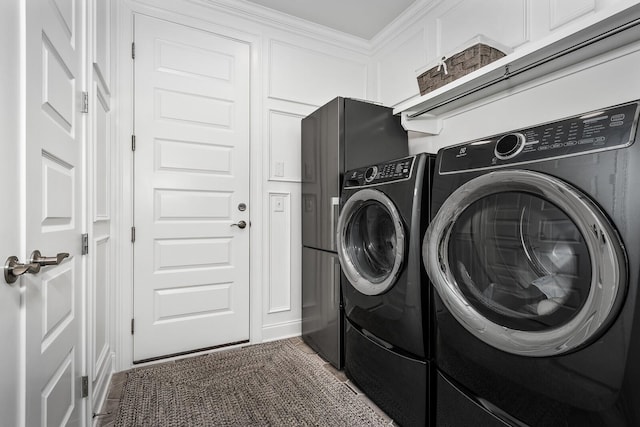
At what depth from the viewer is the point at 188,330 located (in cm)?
221

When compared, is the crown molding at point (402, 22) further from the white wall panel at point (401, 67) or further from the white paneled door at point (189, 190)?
the white paneled door at point (189, 190)

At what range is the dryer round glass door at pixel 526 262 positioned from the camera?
800mm

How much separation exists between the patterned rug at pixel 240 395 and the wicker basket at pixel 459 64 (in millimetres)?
1824

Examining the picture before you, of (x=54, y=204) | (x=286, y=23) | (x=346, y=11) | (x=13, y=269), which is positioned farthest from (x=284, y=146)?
(x=13, y=269)

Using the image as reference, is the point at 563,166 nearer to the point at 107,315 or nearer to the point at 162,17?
the point at 107,315

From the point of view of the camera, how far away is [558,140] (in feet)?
3.00

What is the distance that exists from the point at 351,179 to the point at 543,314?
113cm

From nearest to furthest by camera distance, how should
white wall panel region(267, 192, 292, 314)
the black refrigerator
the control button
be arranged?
the control button < the black refrigerator < white wall panel region(267, 192, 292, 314)

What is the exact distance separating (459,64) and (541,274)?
1252 millimetres

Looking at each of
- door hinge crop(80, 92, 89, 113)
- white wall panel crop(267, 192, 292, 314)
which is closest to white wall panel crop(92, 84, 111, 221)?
Result: door hinge crop(80, 92, 89, 113)

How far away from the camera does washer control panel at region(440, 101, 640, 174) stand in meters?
0.80

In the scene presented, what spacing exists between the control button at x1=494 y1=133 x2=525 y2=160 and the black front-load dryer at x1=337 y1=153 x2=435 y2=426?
36 centimetres

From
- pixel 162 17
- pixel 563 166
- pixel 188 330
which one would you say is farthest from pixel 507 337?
pixel 162 17

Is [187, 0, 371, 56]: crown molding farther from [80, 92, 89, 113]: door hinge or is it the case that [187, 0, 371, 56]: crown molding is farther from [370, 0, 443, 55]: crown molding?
[80, 92, 89, 113]: door hinge
